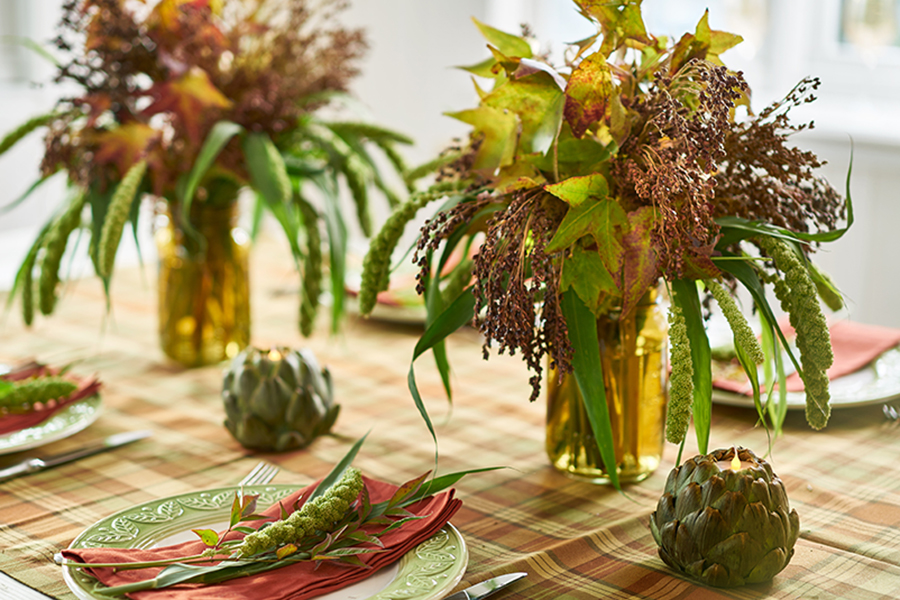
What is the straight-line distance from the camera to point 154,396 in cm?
123

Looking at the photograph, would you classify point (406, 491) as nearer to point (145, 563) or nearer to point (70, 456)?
point (145, 563)

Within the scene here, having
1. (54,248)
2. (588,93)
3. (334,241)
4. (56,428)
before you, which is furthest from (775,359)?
(54,248)

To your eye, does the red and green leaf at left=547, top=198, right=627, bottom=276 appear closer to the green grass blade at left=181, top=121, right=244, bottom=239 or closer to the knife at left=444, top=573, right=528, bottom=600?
the knife at left=444, top=573, right=528, bottom=600

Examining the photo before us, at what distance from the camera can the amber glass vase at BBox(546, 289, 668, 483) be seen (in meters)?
0.91

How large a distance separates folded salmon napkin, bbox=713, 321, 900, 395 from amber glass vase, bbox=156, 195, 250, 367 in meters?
0.68

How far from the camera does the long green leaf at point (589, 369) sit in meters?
0.80

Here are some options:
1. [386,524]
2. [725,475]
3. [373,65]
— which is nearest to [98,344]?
[386,524]

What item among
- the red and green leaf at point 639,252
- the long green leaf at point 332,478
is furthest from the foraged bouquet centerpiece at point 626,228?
the long green leaf at point 332,478

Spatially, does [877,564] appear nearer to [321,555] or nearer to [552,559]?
[552,559]

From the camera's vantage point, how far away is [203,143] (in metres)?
1.24

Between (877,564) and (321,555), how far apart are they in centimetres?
45

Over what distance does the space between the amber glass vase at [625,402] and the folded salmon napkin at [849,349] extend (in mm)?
217

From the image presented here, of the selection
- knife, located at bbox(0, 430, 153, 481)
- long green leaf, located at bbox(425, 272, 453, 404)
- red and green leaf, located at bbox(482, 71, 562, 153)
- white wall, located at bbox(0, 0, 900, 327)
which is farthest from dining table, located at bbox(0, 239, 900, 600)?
white wall, located at bbox(0, 0, 900, 327)

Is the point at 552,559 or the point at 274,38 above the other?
the point at 274,38
